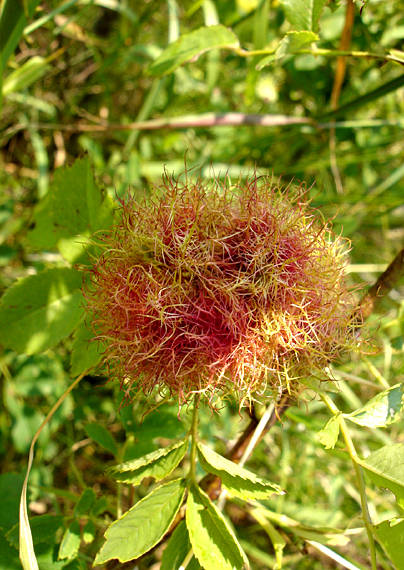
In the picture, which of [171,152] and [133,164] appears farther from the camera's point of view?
[171,152]

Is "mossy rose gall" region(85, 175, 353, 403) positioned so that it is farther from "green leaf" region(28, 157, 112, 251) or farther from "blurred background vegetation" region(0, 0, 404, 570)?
"blurred background vegetation" region(0, 0, 404, 570)

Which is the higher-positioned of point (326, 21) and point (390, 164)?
point (326, 21)

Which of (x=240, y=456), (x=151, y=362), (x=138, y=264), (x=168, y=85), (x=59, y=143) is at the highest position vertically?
(x=168, y=85)

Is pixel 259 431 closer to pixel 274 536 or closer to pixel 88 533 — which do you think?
pixel 274 536

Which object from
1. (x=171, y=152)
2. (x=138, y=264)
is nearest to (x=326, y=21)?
(x=171, y=152)

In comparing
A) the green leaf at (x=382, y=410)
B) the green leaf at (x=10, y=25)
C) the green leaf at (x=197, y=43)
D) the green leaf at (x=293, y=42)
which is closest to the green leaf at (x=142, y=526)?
the green leaf at (x=382, y=410)

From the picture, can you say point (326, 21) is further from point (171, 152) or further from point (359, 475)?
point (359, 475)

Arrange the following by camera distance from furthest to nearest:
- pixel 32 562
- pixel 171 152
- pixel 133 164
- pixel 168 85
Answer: pixel 171 152 → pixel 168 85 → pixel 133 164 → pixel 32 562
